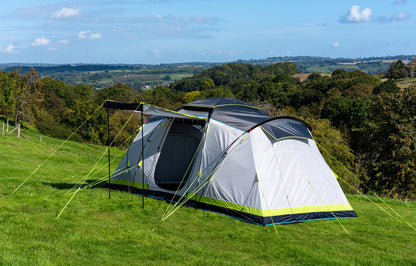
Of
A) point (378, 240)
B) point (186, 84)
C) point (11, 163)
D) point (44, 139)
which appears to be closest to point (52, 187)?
point (11, 163)

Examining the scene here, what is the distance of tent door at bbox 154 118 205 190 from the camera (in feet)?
41.0

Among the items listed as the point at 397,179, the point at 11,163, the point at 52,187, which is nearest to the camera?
the point at 52,187

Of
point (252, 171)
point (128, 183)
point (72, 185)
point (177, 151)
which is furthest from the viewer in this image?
point (72, 185)

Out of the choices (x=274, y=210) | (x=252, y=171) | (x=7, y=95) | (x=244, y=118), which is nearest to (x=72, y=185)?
(x=244, y=118)

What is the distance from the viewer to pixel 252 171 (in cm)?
987

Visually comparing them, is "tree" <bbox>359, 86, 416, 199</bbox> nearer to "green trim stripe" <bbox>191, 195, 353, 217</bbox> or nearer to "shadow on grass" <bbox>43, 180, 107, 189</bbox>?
"green trim stripe" <bbox>191, 195, 353, 217</bbox>

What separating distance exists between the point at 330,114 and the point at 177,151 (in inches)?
1619

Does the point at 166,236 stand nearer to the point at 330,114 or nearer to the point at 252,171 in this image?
the point at 252,171

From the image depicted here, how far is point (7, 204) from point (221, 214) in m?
5.25

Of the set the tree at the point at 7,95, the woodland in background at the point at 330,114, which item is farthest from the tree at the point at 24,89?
the tree at the point at 7,95

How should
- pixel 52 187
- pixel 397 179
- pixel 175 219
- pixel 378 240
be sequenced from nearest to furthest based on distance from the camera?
pixel 378 240 → pixel 175 219 → pixel 52 187 → pixel 397 179

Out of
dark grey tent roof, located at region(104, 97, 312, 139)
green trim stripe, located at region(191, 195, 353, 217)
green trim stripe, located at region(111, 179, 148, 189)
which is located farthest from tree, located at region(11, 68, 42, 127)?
green trim stripe, located at region(191, 195, 353, 217)

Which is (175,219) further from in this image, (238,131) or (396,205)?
(396,205)

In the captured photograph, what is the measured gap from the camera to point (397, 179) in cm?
1898
